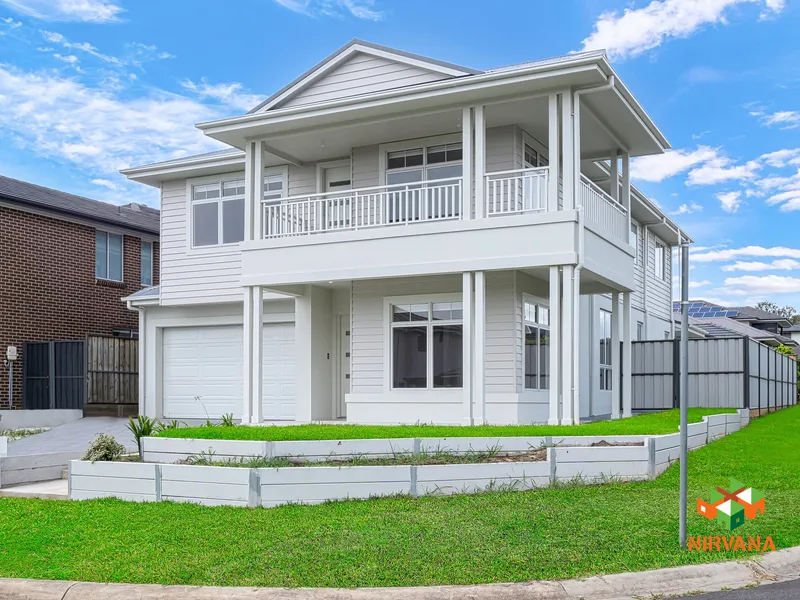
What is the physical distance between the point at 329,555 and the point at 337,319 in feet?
40.2

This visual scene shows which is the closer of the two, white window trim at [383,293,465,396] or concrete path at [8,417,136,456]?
concrete path at [8,417,136,456]

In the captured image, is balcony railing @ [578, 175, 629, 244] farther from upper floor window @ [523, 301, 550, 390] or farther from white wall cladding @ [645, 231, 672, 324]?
white wall cladding @ [645, 231, 672, 324]

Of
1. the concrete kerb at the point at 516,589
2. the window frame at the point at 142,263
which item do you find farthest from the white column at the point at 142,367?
the concrete kerb at the point at 516,589

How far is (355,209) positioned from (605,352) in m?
9.17

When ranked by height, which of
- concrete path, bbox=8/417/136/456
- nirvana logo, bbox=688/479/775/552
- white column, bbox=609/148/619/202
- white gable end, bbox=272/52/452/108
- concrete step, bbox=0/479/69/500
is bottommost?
concrete path, bbox=8/417/136/456

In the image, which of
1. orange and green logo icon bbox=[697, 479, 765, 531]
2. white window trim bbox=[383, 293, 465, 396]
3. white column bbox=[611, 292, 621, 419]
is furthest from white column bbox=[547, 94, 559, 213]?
orange and green logo icon bbox=[697, 479, 765, 531]

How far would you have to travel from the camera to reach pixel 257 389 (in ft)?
56.8

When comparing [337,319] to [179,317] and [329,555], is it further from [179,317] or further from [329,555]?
[329,555]

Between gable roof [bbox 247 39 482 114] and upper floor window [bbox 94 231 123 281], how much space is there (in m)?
9.97

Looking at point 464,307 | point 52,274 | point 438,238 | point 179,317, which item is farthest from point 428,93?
point 52,274

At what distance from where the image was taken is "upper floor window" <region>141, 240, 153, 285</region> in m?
27.0

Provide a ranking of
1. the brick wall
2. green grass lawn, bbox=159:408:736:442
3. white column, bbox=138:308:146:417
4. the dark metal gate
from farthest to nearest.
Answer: the brick wall < the dark metal gate < white column, bbox=138:308:146:417 < green grass lawn, bbox=159:408:736:442

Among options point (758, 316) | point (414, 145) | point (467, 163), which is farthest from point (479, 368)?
point (758, 316)

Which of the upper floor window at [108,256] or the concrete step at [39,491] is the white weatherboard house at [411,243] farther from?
the concrete step at [39,491]
